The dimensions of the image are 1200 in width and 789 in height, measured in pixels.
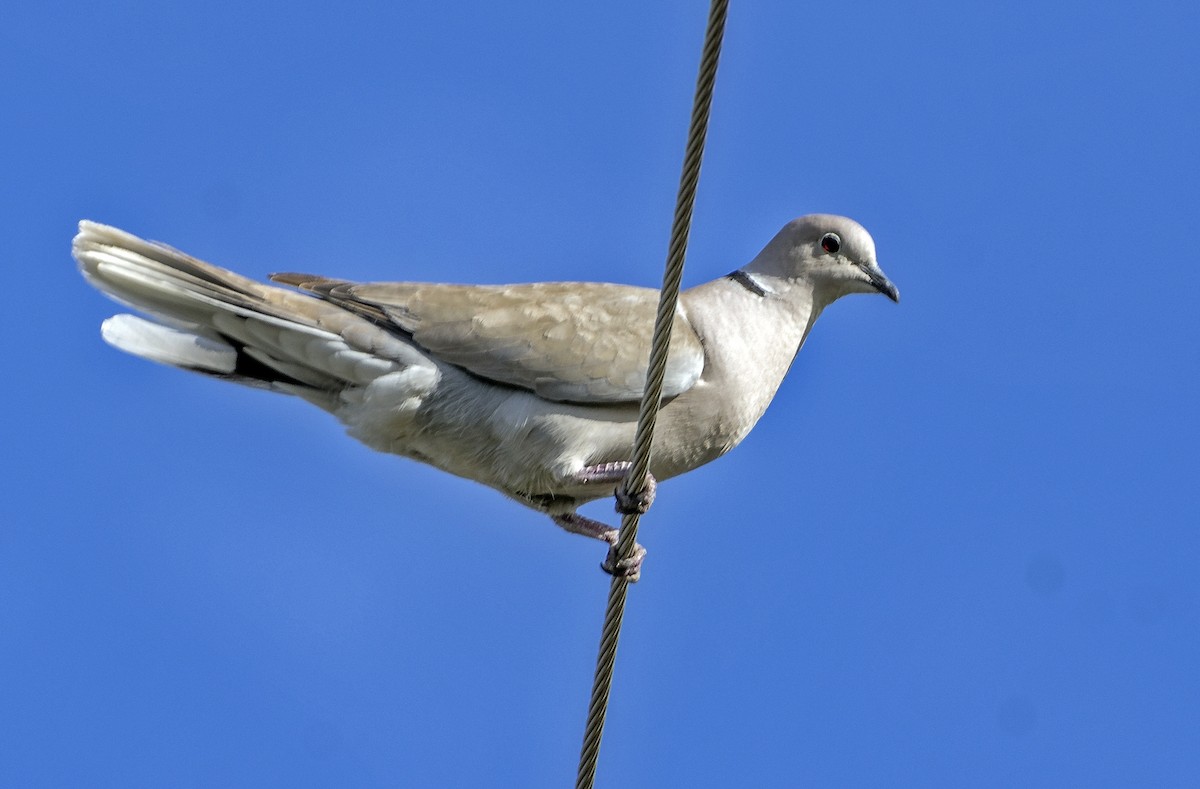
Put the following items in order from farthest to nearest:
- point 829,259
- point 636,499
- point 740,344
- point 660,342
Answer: point 829,259 → point 740,344 → point 636,499 → point 660,342

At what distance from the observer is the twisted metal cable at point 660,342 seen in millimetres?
3178

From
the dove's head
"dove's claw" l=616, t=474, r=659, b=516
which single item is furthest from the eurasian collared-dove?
the dove's head

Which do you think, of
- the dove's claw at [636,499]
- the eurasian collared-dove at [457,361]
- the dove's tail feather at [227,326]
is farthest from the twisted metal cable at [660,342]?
the dove's tail feather at [227,326]

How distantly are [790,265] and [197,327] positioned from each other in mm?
2187

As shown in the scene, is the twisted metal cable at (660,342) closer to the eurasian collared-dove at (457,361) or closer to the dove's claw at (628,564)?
the dove's claw at (628,564)

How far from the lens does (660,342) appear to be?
351cm

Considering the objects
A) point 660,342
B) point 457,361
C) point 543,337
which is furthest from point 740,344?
point 660,342

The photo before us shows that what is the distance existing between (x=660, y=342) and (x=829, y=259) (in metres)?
2.27

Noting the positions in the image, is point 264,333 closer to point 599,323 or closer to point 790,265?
point 599,323

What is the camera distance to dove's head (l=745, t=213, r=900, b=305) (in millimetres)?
5598

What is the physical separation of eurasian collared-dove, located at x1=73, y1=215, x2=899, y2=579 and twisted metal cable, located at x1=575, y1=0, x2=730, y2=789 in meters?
0.77

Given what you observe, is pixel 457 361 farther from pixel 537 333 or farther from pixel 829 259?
pixel 829 259

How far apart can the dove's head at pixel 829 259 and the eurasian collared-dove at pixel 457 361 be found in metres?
0.71

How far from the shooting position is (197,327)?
15.8 ft
